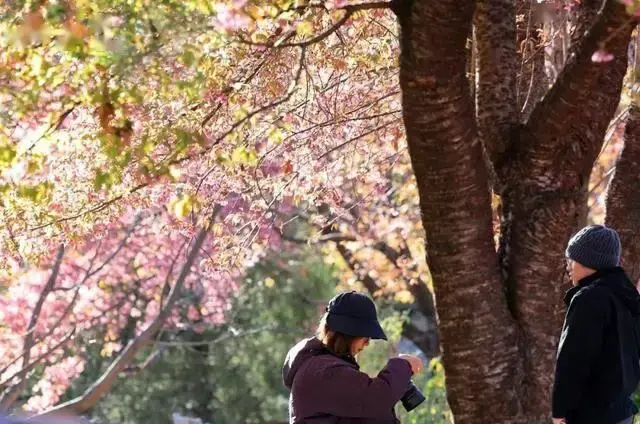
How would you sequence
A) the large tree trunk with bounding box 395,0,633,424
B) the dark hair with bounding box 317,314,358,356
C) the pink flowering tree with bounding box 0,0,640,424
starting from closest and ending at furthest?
the pink flowering tree with bounding box 0,0,640,424 < the dark hair with bounding box 317,314,358,356 < the large tree trunk with bounding box 395,0,633,424

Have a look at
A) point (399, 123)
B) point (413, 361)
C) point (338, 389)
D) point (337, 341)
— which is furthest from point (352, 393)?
point (399, 123)

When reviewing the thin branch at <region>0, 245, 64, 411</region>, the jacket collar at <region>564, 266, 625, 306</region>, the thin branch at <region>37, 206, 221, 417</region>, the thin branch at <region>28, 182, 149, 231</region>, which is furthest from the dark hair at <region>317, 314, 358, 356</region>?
the thin branch at <region>0, 245, 64, 411</region>

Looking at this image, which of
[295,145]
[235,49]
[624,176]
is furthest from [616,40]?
[295,145]

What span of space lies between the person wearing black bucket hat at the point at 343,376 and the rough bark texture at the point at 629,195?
179 centimetres

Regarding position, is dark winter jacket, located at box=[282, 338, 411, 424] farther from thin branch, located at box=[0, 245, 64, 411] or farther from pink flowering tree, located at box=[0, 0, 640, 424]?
thin branch, located at box=[0, 245, 64, 411]

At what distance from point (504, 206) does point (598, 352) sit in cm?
103

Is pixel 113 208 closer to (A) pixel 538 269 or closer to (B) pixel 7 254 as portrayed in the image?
(B) pixel 7 254

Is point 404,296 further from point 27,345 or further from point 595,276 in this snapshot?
point 595,276

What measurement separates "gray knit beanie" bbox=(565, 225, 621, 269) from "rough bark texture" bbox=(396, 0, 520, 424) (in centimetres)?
50

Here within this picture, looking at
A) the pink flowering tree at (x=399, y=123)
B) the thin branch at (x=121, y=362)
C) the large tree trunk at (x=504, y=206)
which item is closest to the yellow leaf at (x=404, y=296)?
the thin branch at (x=121, y=362)

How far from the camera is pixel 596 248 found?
5.20 m

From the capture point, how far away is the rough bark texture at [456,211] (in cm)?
520

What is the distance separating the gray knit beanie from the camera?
520cm

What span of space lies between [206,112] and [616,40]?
7.60 ft
